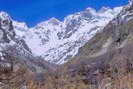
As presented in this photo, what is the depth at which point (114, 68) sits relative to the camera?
86125 mm

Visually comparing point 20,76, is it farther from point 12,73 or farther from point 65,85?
point 65,85

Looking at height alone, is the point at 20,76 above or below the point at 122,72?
below

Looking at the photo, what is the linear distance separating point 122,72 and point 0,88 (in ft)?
114

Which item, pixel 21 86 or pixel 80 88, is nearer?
pixel 21 86

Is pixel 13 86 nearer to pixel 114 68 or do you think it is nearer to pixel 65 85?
pixel 65 85

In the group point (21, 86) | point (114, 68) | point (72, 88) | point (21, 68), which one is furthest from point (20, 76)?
point (114, 68)

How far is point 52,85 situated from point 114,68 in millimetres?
25070

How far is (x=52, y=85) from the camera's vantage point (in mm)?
64562

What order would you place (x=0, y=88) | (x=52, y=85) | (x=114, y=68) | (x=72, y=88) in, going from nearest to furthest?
1. (x=0, y=88)
2. (x=72, y=88)
3. (x=52, y=85)
4. (x=114, y=68)

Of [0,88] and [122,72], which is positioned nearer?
[0,88]

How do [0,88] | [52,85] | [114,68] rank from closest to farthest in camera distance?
[0,88] < [52,85] < [114,68]

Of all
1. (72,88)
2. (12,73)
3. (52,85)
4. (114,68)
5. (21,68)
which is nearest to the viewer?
(21,68)

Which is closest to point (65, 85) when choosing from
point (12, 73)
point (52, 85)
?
point (52, 85)

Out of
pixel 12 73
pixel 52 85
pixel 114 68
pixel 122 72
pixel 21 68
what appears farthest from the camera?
pixel 114 68
